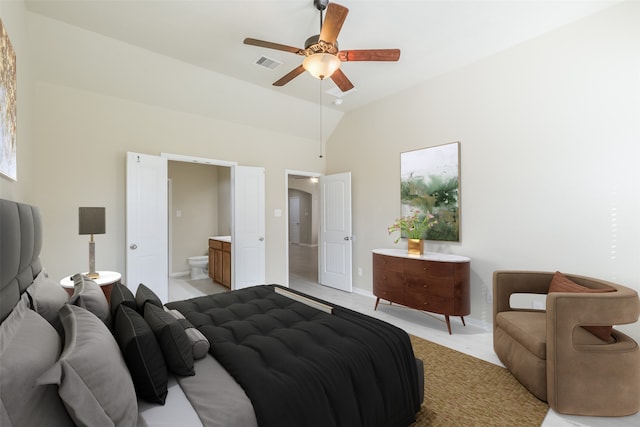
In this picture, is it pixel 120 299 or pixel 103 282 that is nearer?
pixel 120 299

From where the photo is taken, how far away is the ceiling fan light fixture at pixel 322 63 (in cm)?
222

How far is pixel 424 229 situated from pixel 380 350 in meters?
2.45

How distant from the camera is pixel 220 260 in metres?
5.28

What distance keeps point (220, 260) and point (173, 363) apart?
412 centimetres

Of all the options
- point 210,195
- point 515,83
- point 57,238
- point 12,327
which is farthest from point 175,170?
point 515,83

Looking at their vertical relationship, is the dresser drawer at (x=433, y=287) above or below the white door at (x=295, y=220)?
below

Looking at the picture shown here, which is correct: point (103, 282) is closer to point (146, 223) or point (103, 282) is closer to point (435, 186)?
point (146, 223)

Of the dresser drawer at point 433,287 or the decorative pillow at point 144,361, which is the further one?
the dresser drawer at point 433,287

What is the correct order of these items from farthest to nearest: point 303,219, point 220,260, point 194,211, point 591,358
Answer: point 303,219 < point 194,211 < point 220,260 < point 591,358

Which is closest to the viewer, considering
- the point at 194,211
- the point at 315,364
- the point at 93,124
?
the point at 315,364

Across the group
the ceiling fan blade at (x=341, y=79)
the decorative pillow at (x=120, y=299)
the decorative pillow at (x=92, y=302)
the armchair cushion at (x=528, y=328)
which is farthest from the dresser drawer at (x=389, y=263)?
the decorative pillow at (x=92, y=302)

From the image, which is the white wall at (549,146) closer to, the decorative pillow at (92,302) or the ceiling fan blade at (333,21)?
the ceiling fan blade at (333,21)

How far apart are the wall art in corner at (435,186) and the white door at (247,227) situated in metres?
2.29

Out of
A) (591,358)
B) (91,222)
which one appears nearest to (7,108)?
(91,222)
